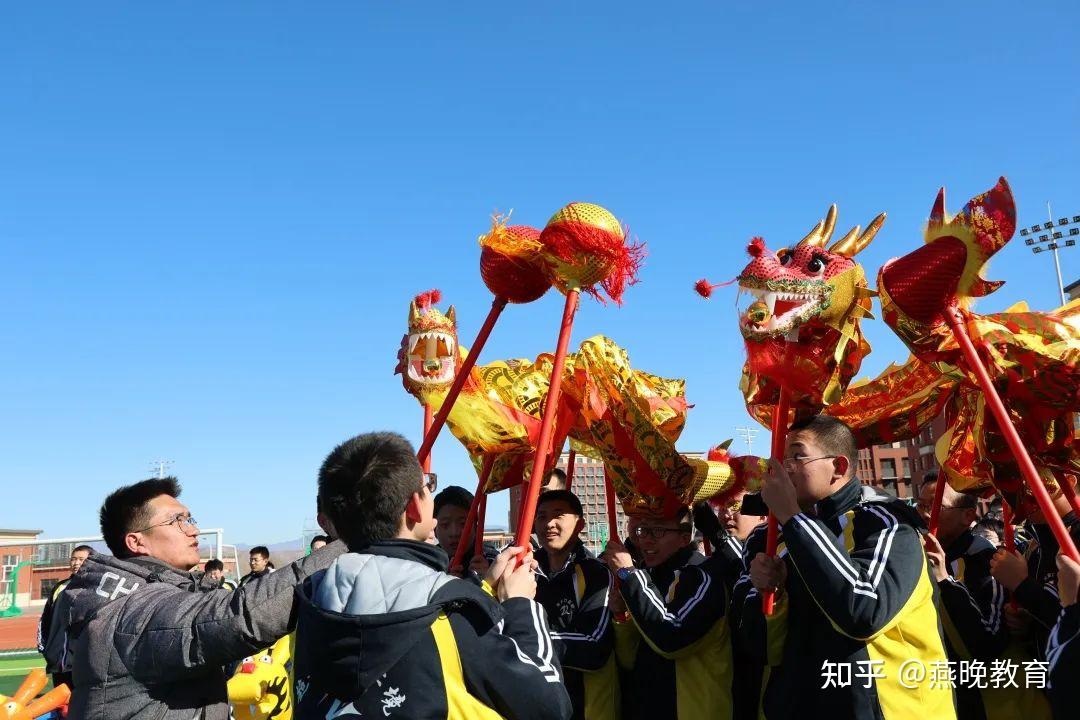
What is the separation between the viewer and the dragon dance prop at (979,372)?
3197 mm

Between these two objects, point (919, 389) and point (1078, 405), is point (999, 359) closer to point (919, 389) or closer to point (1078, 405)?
point (1078, 405)

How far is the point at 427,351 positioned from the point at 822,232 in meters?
2.14

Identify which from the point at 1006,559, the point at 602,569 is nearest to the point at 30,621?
the point at 602,569

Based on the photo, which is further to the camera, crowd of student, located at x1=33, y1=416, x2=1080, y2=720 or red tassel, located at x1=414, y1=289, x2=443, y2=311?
red tassel, located at x1=414, y1=289, x2=443, y2=311

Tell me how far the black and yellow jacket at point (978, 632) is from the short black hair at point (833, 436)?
1.02m

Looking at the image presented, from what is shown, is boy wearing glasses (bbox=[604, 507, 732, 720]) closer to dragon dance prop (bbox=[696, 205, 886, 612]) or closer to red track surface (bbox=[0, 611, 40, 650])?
dragon dance prop (bbox=[696, 205, 886, 612])

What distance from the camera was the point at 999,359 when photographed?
141 inches

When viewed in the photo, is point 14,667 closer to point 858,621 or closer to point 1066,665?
point 858,621

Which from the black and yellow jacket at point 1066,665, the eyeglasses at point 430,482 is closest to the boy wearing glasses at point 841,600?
the black and yellow jacket at point 1066,665

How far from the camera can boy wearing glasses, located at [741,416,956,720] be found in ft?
8.30

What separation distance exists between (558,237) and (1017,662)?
2.82m

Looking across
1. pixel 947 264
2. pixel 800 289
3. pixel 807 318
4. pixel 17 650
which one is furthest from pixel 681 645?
pixel 17 650

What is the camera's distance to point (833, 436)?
2.99 metres

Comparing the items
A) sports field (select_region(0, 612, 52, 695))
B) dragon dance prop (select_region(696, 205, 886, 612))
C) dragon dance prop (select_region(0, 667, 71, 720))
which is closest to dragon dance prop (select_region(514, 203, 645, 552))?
dragon dance prop (select_region(696, 205, 886, 612))
